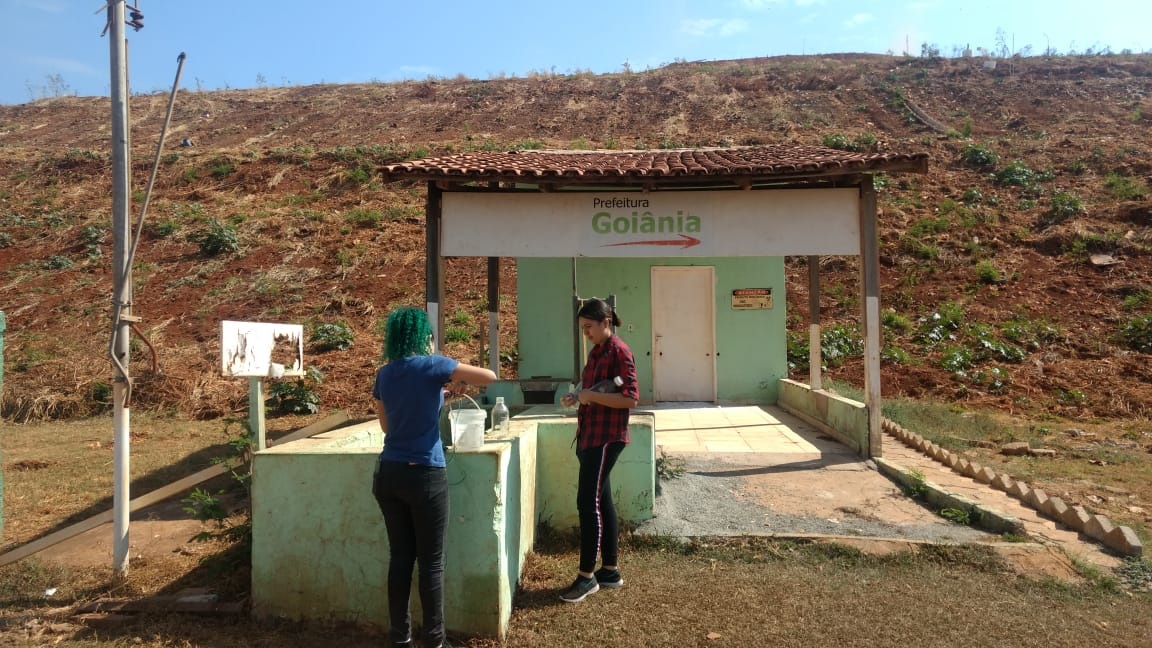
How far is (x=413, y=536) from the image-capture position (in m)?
3.30

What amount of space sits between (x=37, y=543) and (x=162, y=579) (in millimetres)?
1192

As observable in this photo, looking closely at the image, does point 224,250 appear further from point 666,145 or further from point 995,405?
point 995,405

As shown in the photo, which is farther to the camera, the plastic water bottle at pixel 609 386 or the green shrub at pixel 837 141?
the green shrub at pixel 837 141

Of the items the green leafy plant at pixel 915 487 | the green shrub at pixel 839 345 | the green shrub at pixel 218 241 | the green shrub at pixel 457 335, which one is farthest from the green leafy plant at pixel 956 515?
the green shrub at pixel 218 241

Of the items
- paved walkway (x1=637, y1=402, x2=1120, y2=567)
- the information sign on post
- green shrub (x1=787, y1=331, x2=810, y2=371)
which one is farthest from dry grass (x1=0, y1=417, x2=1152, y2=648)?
green shrub (x1=787, y1=331, x2=810, y2=371)

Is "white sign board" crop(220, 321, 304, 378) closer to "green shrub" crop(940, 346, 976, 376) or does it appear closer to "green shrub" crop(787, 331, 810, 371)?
"green shrub" crop(787, 331, 810, 371)

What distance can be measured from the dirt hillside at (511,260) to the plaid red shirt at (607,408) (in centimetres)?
287

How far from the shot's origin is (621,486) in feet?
17.1

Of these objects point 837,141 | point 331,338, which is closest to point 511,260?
point 331,338

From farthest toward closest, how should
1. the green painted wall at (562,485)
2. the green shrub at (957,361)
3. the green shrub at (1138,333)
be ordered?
the green shrub at (1138,333) < the green shrub at (957,361) < the green painted wall at (562,485)

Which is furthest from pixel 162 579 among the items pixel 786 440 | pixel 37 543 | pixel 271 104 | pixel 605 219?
pixel 271 104

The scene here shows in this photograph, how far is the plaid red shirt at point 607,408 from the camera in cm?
399

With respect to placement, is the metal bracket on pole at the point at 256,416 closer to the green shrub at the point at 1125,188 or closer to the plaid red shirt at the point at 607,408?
the plaid red shirt at the point at 607,408

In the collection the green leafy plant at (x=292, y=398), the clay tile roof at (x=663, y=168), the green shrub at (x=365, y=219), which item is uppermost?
the green shrub at (x=365, y=219)
